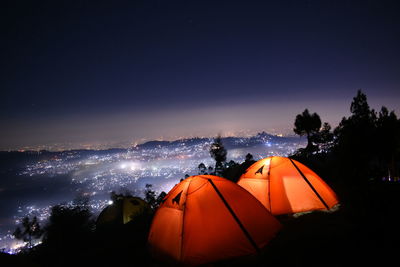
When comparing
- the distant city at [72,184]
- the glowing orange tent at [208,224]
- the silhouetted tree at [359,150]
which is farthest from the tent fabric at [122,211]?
the distant city at [72,184]

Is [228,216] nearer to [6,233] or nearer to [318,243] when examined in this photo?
[318,243]

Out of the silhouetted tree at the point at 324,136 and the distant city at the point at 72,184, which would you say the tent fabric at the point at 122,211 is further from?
the distant city at the point at 72,184

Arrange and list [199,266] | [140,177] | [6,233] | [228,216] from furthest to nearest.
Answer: [140,177] < [6,233] < [228,216] < [199,266]

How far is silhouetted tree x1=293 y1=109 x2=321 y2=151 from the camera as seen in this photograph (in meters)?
29.5

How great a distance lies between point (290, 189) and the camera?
7.61 metres

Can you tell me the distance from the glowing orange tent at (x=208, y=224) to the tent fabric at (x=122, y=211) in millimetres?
8688

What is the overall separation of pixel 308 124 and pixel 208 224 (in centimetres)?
2925

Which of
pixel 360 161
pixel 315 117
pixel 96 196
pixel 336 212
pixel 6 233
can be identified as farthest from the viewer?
pixel 96 196

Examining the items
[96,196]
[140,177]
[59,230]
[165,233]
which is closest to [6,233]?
[96,196]

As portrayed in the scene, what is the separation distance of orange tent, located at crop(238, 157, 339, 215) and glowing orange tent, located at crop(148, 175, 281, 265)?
180 centimetres

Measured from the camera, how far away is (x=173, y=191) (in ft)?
20.9

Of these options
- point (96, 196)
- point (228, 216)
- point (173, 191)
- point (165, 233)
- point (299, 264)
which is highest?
point (173, 191)

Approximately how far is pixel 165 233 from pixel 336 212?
6.46 meters

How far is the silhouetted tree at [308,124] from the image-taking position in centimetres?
2955
